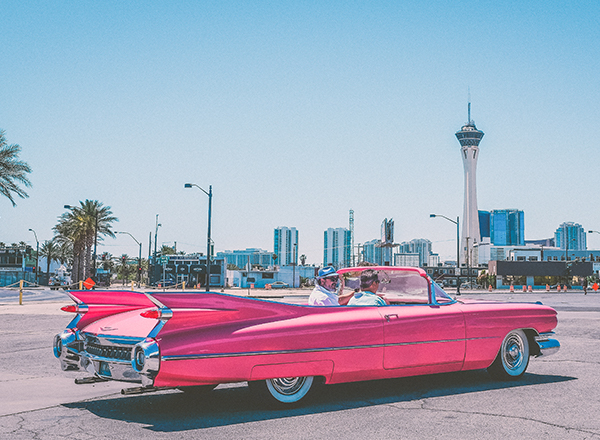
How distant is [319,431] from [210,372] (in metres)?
1.04

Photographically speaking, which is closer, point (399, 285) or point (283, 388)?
point (283, 388)

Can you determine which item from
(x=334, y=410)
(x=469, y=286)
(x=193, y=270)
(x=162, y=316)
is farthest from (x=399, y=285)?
(x=193, y=270)

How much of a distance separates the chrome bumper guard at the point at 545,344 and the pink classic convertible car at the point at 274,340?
15.0 inches

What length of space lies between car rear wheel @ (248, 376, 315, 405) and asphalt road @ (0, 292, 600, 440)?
4.3 inches

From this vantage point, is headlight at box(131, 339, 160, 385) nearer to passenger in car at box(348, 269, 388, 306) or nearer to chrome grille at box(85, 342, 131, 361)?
chrome grille at box(85, 342, 131, 361)

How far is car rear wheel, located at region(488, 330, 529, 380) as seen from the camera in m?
7.29

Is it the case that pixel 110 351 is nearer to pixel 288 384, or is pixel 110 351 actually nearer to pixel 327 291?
pixel 288 384

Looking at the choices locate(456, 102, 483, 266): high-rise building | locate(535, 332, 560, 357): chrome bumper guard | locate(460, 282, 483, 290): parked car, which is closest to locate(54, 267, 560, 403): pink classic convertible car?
locate(535, 332, 560, 357): chrome bumper guard

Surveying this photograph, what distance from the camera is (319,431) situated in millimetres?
4898

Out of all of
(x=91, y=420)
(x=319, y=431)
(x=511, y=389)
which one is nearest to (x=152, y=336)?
(x=91, y=420)

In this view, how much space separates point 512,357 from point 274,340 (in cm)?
348

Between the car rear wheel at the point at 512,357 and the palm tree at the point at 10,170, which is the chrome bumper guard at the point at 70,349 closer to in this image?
the car rear wheel at the point at 512,357

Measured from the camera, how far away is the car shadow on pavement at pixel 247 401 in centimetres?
527

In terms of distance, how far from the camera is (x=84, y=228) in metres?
58.0
